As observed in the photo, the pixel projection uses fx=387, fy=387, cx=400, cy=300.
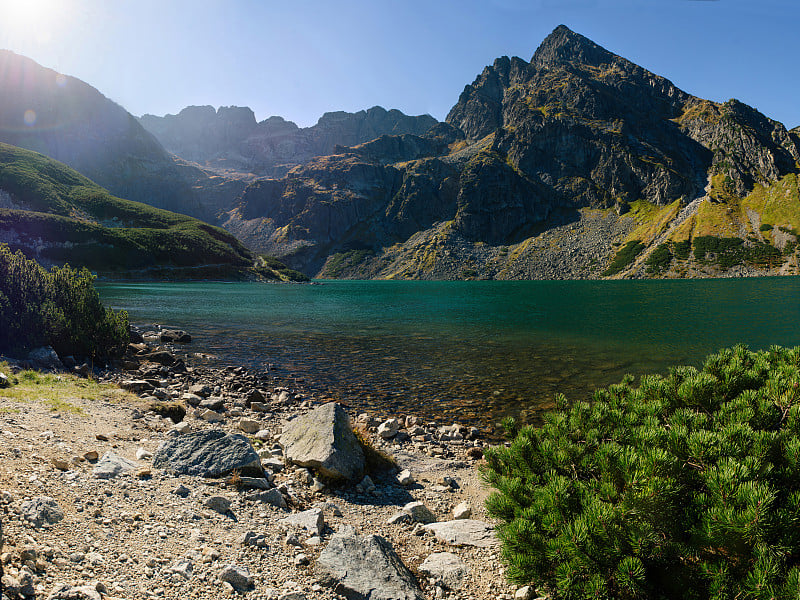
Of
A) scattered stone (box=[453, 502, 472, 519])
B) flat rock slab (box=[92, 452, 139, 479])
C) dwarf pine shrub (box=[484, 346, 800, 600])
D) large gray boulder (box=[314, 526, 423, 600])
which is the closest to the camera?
dwarf pine shrub (box=[484, 346, 800, 600])

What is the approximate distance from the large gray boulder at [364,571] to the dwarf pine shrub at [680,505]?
1867 mm

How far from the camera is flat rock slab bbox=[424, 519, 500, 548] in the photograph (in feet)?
25.9

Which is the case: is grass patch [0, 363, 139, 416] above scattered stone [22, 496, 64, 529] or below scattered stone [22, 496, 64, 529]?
below

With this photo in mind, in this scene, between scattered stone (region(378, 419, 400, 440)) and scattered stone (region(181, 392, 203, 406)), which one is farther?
scattered stone (region(181, 392, 203, 406))

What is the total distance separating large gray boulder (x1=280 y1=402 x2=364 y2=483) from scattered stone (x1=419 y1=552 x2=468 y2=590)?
356 centimetres

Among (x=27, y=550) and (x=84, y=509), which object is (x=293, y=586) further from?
(x=84, y=509)

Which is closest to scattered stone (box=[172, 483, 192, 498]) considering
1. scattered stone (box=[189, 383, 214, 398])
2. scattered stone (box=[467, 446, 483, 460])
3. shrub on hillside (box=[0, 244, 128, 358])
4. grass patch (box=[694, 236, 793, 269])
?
scattered stone (box=[467, 446, 483, 460])

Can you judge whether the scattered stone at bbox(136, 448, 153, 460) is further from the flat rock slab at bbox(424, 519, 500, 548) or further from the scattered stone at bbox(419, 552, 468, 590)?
the scattered stone at bbox(419, 552, 468, 590)

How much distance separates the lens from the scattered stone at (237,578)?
17.7 ft

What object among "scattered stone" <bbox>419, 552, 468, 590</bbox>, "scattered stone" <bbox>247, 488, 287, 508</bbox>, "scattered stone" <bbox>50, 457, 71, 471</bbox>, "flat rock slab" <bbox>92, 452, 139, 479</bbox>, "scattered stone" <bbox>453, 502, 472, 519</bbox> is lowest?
"scattered stone" <bbox>453, 502, 472, 519</bbox>

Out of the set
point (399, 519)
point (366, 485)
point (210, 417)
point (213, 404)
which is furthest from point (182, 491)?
point (213, 404)

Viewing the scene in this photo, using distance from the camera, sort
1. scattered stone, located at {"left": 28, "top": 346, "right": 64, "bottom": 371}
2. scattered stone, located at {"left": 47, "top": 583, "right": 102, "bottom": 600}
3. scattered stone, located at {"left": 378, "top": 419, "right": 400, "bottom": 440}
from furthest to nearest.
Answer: scattered stone, located at {"left": 28, "top": 346, "right": 64, "bottom": 371}, scattered stone, located at {"left": 378, "top": 419, "right": 400, "bottom": 440}, scattered stone, located at {"left": 47, "top": 583, "right": 102, "bottom": 600}

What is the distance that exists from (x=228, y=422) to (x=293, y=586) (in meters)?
11.4

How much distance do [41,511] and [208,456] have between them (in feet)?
11.8
